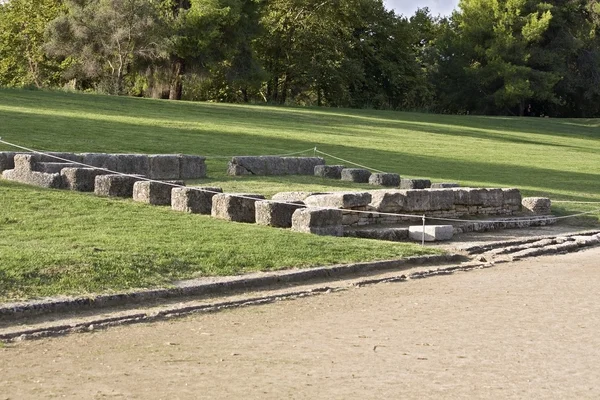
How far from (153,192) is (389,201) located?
3935 millimetres

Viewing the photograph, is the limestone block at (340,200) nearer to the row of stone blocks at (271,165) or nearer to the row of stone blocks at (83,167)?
the row of stone blocks at (83,167)

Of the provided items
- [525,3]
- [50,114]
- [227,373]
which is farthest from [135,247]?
[525,3]

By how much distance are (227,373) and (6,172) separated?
9.37 meters

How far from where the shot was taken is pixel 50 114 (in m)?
25.0

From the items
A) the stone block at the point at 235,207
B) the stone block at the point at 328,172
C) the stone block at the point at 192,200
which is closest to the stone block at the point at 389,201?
the stone block at the point at 235,207

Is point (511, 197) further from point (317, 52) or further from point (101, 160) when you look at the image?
point (317, 52)

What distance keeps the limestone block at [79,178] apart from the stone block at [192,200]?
4.85ft

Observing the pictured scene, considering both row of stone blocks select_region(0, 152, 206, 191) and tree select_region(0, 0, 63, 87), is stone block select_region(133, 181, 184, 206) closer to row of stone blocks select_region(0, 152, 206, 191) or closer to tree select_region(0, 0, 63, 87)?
row of stone blocks select_region(0, 152, 206, 191)

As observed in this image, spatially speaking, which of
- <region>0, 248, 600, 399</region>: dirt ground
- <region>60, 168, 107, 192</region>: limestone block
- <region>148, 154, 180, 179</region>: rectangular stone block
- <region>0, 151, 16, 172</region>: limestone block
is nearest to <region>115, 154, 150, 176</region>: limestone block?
<region>148, 154, 180, 179</region>: rectangular stone block

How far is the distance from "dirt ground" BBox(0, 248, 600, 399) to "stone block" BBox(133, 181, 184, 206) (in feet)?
16.0

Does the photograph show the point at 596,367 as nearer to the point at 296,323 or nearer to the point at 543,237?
the point at 296,323

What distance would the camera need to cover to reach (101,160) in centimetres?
1731

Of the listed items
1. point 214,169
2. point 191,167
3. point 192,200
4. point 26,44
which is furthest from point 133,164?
point 26,44

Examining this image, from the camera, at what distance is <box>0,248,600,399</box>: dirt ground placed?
22.5ft
